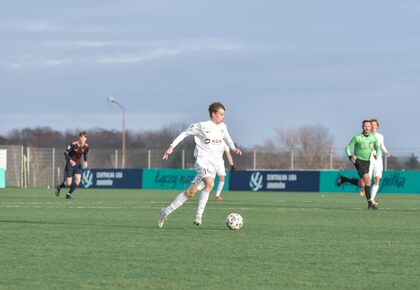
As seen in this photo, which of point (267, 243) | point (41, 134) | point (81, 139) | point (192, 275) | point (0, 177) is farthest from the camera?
point (41, 134)

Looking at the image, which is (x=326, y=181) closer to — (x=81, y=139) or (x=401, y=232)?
(x=81, y=139)

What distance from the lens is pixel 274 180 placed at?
49344 millimetres

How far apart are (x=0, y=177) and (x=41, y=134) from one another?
56.1 m

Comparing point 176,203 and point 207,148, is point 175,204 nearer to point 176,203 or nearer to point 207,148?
point 176,203

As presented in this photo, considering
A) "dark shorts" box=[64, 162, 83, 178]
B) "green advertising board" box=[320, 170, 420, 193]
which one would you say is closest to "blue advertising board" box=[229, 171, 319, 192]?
"green advertising board" box=[320, 170, 420, 193]

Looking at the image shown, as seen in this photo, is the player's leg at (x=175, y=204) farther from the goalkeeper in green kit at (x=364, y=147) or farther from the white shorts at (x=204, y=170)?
the goalkeeper in green kit at (x=364, y=147)

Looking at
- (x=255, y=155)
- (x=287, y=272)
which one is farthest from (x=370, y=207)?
(x=255, y=155)

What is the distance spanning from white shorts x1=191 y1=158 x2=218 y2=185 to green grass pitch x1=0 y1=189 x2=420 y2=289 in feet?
2.62

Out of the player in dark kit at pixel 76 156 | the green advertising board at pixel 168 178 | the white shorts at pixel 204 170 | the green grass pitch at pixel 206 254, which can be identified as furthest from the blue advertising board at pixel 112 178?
the white shorts at pixel 204 170

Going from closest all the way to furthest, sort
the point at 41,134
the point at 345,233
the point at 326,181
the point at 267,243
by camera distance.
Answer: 1. the point at 267,243
2. the point at 345,233
3. the point at 326,181
4. the point at 41,134

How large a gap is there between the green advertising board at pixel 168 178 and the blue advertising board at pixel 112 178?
0.45 metres

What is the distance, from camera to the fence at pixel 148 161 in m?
58.1

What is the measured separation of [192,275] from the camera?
9.23m

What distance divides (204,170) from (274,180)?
32.7m
